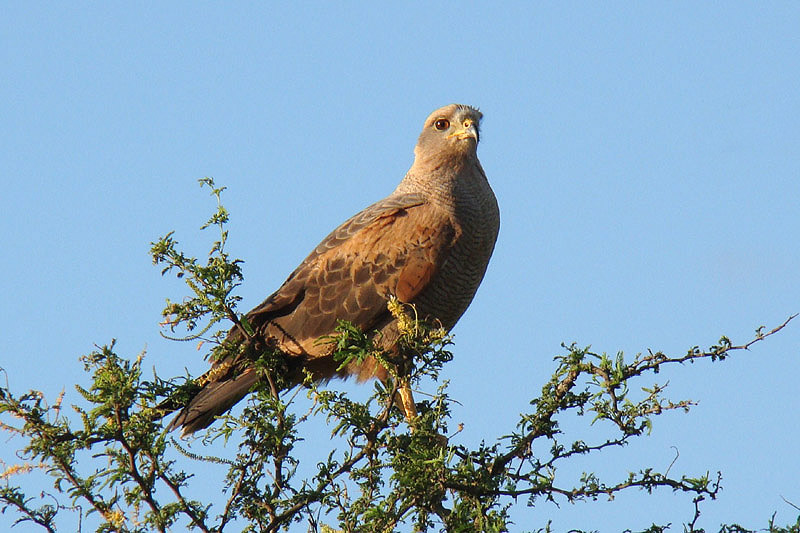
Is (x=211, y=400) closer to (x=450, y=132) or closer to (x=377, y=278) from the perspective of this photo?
(x=377, y=278)

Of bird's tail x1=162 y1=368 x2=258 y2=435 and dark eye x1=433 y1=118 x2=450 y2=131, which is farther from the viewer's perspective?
dark eye x1=433 y1=118 x2=450 y2=131

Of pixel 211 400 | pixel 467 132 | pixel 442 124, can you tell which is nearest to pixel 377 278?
pixel 211 400

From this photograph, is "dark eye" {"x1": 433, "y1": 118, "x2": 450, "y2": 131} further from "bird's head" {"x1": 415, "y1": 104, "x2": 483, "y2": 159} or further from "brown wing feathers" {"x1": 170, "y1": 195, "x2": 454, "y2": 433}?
"brown wing feathers" {"x1": 170, "y1": 195, "x2": 454, "y2": 433}

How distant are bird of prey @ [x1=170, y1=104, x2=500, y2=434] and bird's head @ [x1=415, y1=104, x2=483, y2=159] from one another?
38cm

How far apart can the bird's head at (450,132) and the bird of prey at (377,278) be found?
1.25 ft

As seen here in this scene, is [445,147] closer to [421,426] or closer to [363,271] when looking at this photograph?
[363,271]

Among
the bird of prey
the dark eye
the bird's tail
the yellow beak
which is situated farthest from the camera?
the dark eye

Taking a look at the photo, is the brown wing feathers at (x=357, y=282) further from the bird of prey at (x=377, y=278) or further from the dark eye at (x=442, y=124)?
the dark eye at (x=442, y=124)

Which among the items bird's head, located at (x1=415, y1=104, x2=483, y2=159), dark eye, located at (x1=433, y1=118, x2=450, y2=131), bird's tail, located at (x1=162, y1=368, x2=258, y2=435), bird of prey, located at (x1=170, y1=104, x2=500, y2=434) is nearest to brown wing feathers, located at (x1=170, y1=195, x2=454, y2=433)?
bird of prey, located at (x1=170, y1=104, x2=500, y2=434)

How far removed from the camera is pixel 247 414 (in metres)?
4.62

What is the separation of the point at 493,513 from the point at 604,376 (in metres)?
0.77

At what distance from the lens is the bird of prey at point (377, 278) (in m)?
6.10

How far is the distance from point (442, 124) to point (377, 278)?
5.39ft

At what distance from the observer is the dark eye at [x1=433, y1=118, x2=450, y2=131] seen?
727 cm
